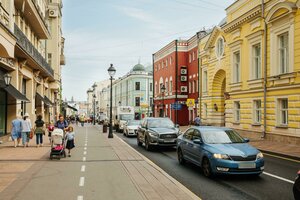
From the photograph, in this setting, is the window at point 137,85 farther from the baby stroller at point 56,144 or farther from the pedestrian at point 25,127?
the baby stroller at point 56,144

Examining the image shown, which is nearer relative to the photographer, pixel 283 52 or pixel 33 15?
pixel 283 52

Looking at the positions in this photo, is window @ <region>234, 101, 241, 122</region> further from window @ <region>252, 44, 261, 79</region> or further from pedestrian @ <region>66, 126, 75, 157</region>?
pedestrian @ <region>66, 126, 75, 157</region>

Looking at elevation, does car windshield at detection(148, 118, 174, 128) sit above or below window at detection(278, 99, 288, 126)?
below

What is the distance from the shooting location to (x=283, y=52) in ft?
71.1

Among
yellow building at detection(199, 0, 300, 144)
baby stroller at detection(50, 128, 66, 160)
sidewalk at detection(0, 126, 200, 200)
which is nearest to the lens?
sidewalk at detection(0, 126, 200, 200)

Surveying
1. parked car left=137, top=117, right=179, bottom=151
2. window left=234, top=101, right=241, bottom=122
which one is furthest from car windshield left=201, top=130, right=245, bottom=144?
window left=234, top=101, right=241, bottom=122

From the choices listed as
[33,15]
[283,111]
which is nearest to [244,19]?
[283,111]

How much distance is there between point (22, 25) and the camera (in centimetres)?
2488

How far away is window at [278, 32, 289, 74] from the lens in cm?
2115

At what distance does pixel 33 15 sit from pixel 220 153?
20.2 m

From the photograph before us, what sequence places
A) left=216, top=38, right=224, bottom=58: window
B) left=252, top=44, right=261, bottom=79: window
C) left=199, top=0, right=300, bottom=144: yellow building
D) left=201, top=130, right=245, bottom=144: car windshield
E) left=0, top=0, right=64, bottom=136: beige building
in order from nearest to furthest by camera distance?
1. left=201, top=130, right=245, bottom=144: car windshield
2. left=0, top=0, right=64, bottom=136: beige building
3. left=199, top=0, right=300, bottom=144: yellow building
4. left=252, top=44, right=261, bottom=79: window
5. left=216, top=38, right=224, bottom=58: window

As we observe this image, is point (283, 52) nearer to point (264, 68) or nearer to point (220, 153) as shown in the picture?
point (264, 68)

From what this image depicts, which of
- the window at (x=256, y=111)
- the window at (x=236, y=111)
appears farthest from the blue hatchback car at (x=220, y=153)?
the window at (x=236, y=111)

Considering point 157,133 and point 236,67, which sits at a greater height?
point 236,67
